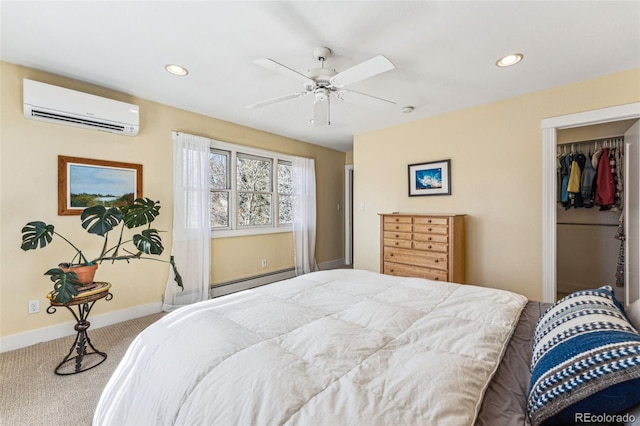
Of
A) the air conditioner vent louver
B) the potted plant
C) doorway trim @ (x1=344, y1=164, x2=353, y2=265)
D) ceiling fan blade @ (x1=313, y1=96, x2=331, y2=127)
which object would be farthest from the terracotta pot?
doorway trim @ (x1=344, y1=164, x2=353, y2=265)

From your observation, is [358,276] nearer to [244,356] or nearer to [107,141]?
[244,356]

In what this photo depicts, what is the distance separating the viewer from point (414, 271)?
10.9 feet

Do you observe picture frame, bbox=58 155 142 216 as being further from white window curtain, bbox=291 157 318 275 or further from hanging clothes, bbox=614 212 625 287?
hanging clothes, bbox=614 212 625 287

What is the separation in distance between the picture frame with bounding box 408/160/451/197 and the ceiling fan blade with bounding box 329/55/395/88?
2.11 metres

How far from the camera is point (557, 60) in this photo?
2.24 metres

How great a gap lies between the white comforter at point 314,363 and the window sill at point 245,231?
2326mm

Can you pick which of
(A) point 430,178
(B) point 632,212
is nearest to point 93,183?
(A) point 430,178

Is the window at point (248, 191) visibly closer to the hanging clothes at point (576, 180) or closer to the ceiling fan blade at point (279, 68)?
the ceiling fan blade at point (279, 68)

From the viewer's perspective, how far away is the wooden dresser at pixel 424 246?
10.1 ft

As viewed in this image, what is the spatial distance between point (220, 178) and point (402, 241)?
259 cm

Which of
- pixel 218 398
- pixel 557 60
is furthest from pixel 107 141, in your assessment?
pixel 557 60

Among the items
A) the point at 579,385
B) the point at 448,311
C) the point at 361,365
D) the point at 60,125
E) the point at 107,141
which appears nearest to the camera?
the point at 579,385

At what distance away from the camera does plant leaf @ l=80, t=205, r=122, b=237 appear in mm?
2217

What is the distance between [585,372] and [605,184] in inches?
146
